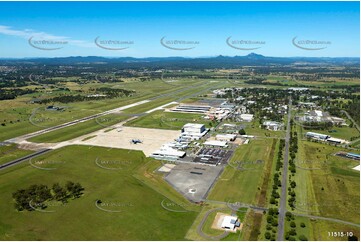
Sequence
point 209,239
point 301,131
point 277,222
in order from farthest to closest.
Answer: point 301,131
point 277,222
point 209,239

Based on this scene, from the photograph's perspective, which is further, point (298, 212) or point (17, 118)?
point (17, 118)


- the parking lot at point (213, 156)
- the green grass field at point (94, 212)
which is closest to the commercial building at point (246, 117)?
the parking lot at point (213, 156)

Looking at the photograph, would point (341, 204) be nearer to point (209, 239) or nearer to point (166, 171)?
point (209, 239)

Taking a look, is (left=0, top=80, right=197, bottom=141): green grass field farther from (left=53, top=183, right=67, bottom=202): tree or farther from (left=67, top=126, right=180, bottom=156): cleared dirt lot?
(left=53, top=183, right=67, bottom=202): tree

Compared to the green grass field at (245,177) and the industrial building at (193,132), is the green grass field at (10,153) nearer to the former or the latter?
the industrial building at (193,132)

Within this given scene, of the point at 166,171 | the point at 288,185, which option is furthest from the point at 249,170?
the point at 166,171
